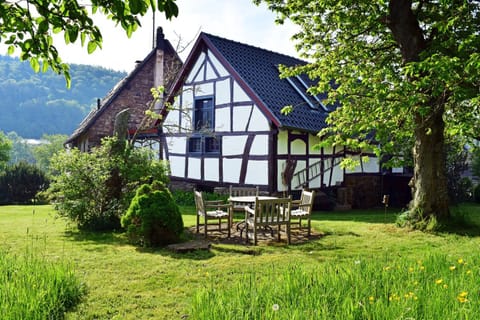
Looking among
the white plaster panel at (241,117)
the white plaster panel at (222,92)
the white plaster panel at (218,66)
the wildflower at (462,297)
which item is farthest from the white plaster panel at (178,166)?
the wildflower at (462,297)

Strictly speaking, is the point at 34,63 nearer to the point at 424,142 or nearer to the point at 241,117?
the point at 424,142

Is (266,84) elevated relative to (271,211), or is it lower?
elevated

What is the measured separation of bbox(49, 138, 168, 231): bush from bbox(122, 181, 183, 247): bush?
188 cm

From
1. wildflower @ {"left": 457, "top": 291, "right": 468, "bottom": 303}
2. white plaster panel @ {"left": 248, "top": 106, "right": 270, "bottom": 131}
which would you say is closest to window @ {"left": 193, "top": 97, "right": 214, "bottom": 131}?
white plaster panel @ {"left": 248, "top": 106, "right": 270, "bottom": 131}

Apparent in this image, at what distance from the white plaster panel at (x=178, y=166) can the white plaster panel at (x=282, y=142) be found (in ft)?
16.4

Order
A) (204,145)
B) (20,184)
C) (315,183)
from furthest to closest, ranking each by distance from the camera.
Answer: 1. (20,184)
2. (204,145)
3. (315,183)

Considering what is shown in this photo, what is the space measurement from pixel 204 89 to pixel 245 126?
2713 mm

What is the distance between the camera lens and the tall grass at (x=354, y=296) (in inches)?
118

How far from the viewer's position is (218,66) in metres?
15.0

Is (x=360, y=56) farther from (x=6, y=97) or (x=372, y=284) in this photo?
(x=6, y=97)

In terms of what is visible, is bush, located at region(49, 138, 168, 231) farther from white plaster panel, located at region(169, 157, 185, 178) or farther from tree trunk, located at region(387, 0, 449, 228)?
Answer: white plaster panel, located at region(169, 157, 185, 178)

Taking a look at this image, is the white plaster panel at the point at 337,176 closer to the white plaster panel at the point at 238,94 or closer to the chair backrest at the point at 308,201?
the white plaster panel at the point at 238,94

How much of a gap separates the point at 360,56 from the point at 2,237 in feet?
28.6

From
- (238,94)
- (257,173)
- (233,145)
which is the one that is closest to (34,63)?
(257,173)
